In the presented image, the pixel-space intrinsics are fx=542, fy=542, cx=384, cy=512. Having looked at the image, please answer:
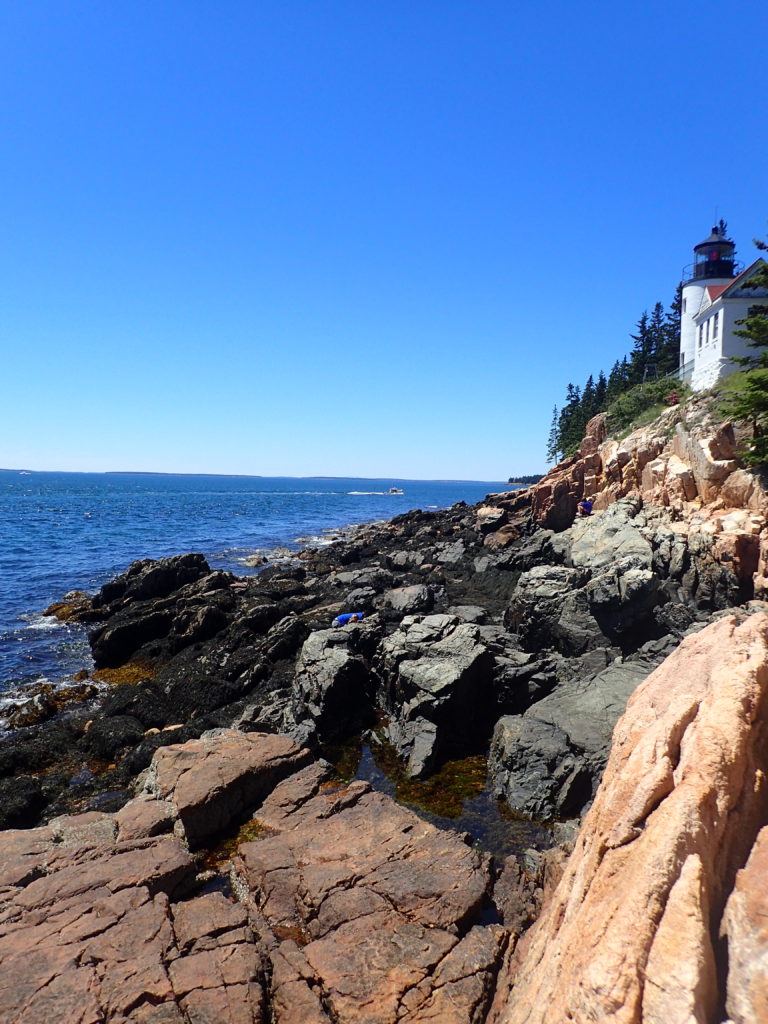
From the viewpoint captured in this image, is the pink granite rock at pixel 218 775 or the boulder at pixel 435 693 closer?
the pink granite rock at pixel 218 775

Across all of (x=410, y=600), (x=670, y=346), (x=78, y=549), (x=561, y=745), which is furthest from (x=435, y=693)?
(x=670, y=346)

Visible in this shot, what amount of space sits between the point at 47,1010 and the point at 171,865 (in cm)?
251

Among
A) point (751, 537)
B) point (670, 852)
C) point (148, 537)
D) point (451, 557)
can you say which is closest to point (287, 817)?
point (670, 852)

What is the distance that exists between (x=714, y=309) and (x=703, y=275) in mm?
12038

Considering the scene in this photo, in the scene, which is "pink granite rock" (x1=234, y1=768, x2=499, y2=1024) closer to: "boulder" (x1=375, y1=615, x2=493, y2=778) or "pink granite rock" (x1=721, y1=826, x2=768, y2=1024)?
"boulder" (x1=375, y1=615, x2=493, y2=778)

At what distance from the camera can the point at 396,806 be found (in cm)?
1055

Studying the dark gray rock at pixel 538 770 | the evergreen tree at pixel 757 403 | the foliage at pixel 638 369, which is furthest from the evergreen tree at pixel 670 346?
the dark gray rock at pixel 538 770

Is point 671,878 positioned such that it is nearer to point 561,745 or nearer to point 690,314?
point 561,745

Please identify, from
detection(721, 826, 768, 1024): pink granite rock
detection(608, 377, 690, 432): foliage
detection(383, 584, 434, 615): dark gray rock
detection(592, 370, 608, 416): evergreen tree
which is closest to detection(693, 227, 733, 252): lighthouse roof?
detection(608, 377, 690, 432): foliage

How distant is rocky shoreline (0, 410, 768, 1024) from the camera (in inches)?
192

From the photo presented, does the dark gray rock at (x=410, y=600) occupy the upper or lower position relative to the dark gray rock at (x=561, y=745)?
upper

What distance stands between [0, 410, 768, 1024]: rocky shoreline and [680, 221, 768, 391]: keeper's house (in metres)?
15.1

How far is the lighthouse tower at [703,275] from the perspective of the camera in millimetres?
45625

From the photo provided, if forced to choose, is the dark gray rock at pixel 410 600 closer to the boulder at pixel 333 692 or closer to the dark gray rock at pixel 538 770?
the boulder at pixel 333 692
